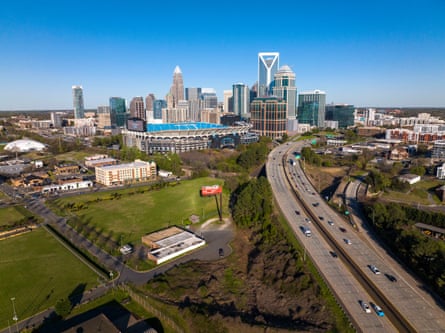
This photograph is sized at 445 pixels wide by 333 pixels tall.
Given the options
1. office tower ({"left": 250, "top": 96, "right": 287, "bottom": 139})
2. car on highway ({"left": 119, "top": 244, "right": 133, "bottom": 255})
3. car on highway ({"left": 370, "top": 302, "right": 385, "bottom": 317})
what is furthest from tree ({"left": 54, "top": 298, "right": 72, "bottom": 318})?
office tower ({"left": 250, "top": 96, "right": 287, "bottom": 139})

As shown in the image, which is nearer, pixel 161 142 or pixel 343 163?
pixel 343 163

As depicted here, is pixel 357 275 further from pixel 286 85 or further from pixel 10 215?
pixel 286 85

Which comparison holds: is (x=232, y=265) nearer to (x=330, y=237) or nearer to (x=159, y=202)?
(x=330, y=237)

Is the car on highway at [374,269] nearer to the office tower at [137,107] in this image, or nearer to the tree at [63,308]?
the tree at [63,308]

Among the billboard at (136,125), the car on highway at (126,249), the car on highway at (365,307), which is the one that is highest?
the billboard at (136,125)

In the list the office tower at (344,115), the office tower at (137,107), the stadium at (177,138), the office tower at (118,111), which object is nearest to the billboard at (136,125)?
the stadium at (177,138)

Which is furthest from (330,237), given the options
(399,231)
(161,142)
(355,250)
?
(161,142)
